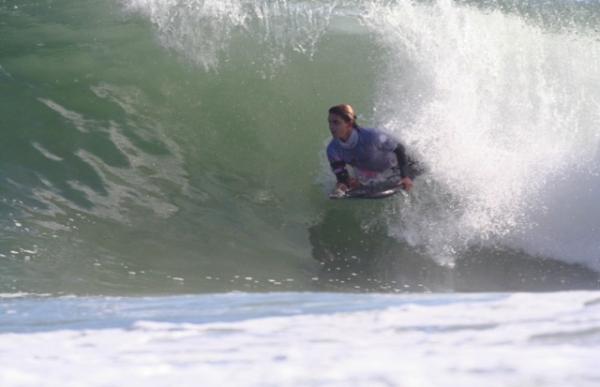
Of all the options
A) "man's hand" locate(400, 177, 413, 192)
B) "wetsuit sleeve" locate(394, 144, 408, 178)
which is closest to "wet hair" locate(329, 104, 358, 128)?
"wetsuit sleeve" locate(394, 144, 408, 178)

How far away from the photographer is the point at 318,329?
2.76m

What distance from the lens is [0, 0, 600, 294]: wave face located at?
6297mm

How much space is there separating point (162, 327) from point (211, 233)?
3.82m

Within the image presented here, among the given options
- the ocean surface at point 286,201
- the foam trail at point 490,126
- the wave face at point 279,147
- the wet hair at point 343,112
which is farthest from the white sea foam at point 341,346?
the foam trail at point 490,126

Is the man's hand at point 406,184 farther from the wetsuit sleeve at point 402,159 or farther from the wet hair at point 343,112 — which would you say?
the wet hair at point 343,112

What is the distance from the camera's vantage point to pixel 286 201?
759cm

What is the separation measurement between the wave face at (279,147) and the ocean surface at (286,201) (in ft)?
0.08

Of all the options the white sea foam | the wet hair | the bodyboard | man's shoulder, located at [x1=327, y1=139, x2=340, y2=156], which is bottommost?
the white sea foam

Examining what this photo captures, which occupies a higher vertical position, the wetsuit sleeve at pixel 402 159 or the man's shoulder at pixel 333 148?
the man's shoulder at pixel 333 148

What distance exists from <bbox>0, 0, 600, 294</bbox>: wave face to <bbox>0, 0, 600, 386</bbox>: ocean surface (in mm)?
25

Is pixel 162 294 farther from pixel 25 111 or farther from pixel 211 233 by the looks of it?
pixel 25 111

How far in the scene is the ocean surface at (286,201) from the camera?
2.45 meters

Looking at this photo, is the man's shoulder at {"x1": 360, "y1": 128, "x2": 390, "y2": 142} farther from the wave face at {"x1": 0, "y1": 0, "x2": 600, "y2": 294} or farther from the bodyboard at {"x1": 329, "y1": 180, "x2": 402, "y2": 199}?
the wave face at {"x1": 0, "y1": 0, "x2": 600, "y2": 294}

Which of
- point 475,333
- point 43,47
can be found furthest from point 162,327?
point 43,47
